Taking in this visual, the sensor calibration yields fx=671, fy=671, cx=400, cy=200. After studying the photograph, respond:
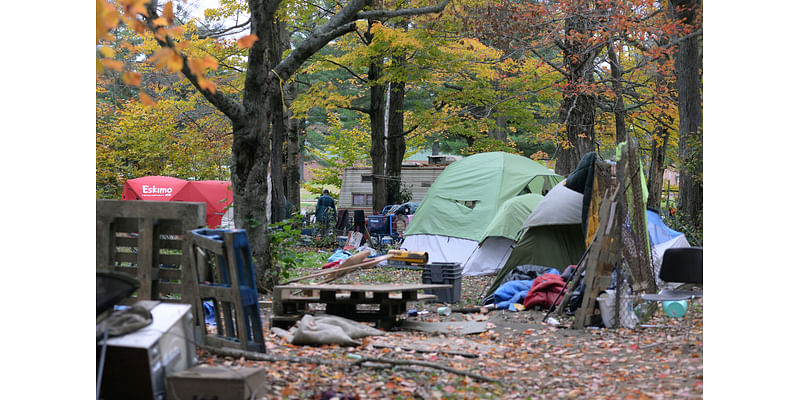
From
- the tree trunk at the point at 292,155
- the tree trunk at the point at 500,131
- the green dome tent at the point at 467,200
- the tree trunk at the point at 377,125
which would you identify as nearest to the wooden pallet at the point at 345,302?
the green dome tent at the point at 467,200

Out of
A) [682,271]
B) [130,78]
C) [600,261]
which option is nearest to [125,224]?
[130,78]

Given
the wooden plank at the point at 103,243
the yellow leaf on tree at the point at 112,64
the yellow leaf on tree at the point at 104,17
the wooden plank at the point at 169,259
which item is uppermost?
the yellow leaf on tree at the point at 104,17

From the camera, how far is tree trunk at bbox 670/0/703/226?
335 inches

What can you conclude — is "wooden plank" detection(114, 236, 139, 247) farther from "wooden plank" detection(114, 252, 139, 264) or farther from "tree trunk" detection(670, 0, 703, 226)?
"tree trunk" detection(670, 0, 703, 226)

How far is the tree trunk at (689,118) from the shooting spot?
8516 mm

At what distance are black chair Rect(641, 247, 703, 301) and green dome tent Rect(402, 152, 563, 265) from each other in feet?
20.7

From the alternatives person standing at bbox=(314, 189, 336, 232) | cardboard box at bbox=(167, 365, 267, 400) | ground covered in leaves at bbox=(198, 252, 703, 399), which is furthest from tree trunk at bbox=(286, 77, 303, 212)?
cardboard box at bbox=(167, 365, 267, 400)

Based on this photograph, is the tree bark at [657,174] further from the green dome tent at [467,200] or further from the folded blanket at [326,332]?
the folded blanket at [326,332]

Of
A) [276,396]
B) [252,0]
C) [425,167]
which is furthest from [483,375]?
[425,167]

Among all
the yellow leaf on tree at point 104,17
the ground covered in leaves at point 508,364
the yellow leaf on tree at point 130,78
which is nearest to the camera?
the yellow leaf on tree at point 104,17

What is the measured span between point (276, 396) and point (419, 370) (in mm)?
1021

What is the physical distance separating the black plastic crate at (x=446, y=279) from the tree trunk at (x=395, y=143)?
26.4 ft

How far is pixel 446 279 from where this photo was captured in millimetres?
8211

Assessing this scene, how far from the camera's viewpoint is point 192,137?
53.8ft
